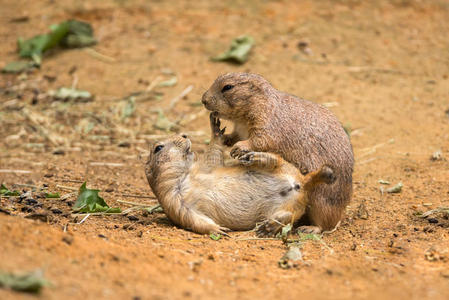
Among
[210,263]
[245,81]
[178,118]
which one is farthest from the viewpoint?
[178,118]

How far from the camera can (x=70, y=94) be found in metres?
10.1

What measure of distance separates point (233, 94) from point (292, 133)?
81 centimetres

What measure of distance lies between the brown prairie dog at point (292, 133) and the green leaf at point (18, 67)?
250 inches

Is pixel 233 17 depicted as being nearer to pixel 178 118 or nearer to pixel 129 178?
pixel 178 118

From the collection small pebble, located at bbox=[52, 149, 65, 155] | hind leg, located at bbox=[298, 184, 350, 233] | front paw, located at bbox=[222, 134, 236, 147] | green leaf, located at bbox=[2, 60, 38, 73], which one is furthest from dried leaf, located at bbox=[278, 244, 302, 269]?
green leaf, located at bbox=[2, 60, 38, 73]

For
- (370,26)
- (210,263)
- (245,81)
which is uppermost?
(245,81)

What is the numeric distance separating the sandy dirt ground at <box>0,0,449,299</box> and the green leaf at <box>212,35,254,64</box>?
0.60 ft

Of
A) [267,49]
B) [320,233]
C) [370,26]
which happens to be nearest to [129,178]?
[320,233]

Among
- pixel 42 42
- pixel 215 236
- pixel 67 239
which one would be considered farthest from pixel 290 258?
pixel 42 42

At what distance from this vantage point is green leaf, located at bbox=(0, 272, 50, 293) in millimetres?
3184

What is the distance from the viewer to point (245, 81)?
6.02 meters

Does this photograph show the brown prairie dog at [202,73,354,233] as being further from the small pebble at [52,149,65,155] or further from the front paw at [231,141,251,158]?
the small pebble at [52,149,65,155]

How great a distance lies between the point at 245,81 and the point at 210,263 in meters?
2.27

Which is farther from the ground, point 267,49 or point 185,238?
point 185,238
